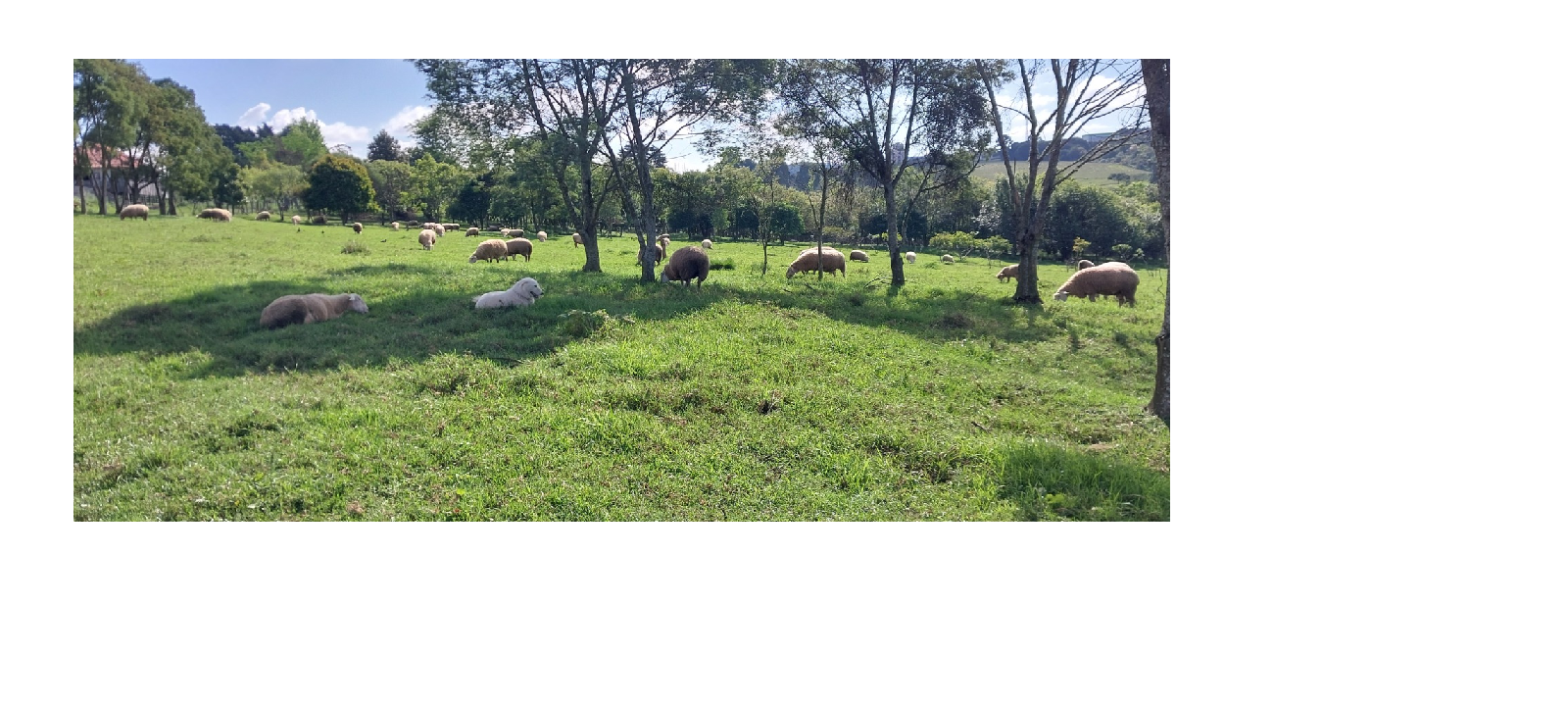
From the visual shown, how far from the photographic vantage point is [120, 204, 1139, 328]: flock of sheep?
5.12 m

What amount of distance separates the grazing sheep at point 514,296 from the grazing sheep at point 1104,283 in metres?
7.02

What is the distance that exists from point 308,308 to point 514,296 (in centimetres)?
197

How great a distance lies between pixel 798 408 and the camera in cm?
451

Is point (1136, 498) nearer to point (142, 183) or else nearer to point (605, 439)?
point (605, 439)

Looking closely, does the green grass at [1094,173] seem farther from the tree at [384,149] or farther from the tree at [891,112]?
the tree at [384,149]

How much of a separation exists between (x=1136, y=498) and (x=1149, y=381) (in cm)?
147

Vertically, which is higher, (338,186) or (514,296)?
(338,186)

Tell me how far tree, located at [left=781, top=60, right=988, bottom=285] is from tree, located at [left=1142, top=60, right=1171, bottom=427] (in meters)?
4.61

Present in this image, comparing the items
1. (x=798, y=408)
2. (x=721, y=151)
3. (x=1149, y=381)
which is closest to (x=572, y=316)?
(x=798, y=408)

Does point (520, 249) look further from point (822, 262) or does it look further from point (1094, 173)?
point (1094, 173)

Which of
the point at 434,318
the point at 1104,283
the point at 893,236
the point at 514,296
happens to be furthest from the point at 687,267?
the point at 1104,283

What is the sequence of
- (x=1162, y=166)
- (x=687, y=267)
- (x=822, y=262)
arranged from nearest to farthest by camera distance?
(x=1162, y=166) → (x=687, y=267) → (x=822, y=262)

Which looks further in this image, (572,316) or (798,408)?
(572,316)

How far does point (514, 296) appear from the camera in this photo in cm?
698
